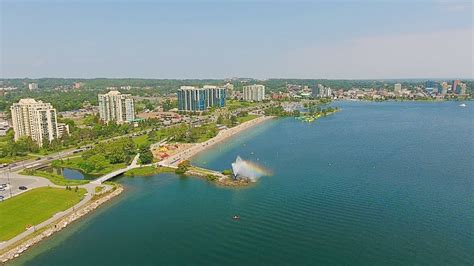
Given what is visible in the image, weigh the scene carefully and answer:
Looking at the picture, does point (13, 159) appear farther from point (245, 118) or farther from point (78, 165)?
point (245, 118)

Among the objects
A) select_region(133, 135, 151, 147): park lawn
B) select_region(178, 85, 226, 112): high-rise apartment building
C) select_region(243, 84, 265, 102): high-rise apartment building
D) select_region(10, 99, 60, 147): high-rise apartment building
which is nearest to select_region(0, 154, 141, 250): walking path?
select_region(133, 135, 151, 147): park lawn

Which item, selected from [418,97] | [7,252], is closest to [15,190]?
[7,252]

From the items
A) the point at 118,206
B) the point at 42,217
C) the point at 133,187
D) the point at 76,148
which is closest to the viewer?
the point at 42,217

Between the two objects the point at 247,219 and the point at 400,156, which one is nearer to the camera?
the point at 247,219

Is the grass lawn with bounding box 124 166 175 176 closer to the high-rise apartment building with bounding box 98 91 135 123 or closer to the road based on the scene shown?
the road

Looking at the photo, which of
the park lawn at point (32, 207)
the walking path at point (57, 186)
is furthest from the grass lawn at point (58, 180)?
the park lawn at point (32, 207)

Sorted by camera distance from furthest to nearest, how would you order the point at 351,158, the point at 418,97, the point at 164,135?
the point at 418,97 < the point at 164,135 < the point at 351,158

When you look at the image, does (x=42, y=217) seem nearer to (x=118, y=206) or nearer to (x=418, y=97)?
(x=118, y=206)
